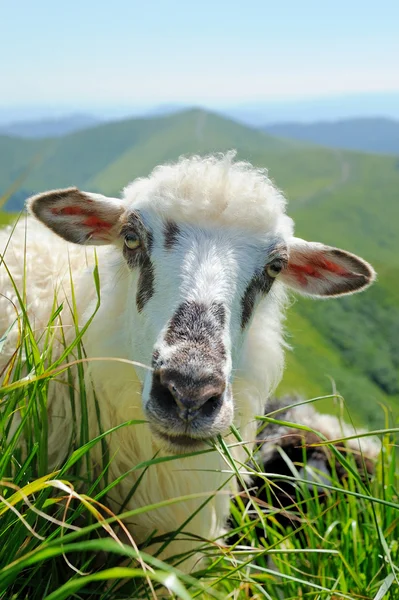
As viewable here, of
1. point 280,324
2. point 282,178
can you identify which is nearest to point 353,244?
point 282,178

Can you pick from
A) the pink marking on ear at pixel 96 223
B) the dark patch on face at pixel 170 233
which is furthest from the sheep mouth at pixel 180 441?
the pink marking on ear at pixel 96 223

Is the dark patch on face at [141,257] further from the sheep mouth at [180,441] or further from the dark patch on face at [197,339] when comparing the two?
the sheep mouth at [180,441]

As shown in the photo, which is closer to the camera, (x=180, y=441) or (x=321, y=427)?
(x=180, y=441)

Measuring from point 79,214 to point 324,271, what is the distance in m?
1.73

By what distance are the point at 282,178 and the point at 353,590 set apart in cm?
18567

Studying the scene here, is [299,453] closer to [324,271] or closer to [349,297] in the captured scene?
[324,271]

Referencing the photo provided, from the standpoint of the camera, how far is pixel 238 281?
3246 mm

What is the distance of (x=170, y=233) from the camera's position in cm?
333

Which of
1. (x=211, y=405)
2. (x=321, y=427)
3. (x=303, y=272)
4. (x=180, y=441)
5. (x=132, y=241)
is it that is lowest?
(x=321, y=427)

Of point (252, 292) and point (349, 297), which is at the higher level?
point (252, 292)

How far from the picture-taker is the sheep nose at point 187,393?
251 cm

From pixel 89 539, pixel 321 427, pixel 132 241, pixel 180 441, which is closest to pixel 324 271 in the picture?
pixel 132 241

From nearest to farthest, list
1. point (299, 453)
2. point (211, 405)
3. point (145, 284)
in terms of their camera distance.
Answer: point (211, 405) → point (145, 284) → point (299, 453)

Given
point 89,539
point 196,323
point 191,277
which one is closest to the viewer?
point 196,323
